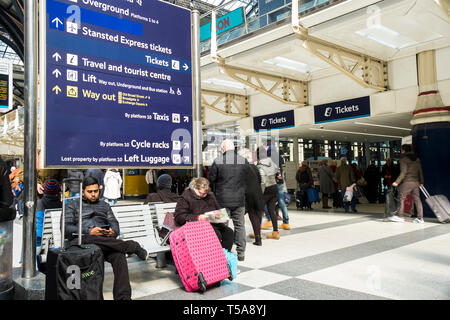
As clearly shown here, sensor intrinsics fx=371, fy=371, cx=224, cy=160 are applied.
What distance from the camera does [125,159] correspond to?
4.08m

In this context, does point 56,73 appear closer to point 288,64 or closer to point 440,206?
point 440,206

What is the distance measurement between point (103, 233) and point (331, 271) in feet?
8.35

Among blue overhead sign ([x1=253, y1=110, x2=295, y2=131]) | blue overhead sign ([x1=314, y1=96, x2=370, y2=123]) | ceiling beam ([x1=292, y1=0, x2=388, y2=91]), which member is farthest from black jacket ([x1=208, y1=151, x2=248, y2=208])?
blue overhead sign ([x1=253, y1=110, x2=295, y2=131])

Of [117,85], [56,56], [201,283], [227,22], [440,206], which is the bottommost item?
[201,283]

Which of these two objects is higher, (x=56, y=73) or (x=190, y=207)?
(x=56, y=73)

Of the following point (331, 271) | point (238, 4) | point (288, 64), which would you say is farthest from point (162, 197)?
point (238, 4)

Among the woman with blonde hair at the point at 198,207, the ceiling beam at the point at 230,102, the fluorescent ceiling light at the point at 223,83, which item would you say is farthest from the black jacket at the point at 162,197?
the ceiling beam at the point at 230,102

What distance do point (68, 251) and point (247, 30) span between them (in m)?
7.47

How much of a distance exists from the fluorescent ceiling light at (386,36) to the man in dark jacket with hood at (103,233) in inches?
272

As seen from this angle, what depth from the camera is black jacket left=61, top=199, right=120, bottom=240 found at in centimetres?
352

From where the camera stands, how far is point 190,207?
4.25 meters

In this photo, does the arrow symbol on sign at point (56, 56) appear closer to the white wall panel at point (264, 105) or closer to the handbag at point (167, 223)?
the handbag at point (167, 223)

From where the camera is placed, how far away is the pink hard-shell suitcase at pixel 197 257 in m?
3.53

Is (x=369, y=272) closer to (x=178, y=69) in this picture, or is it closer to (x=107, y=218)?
(x=107, y=218)
